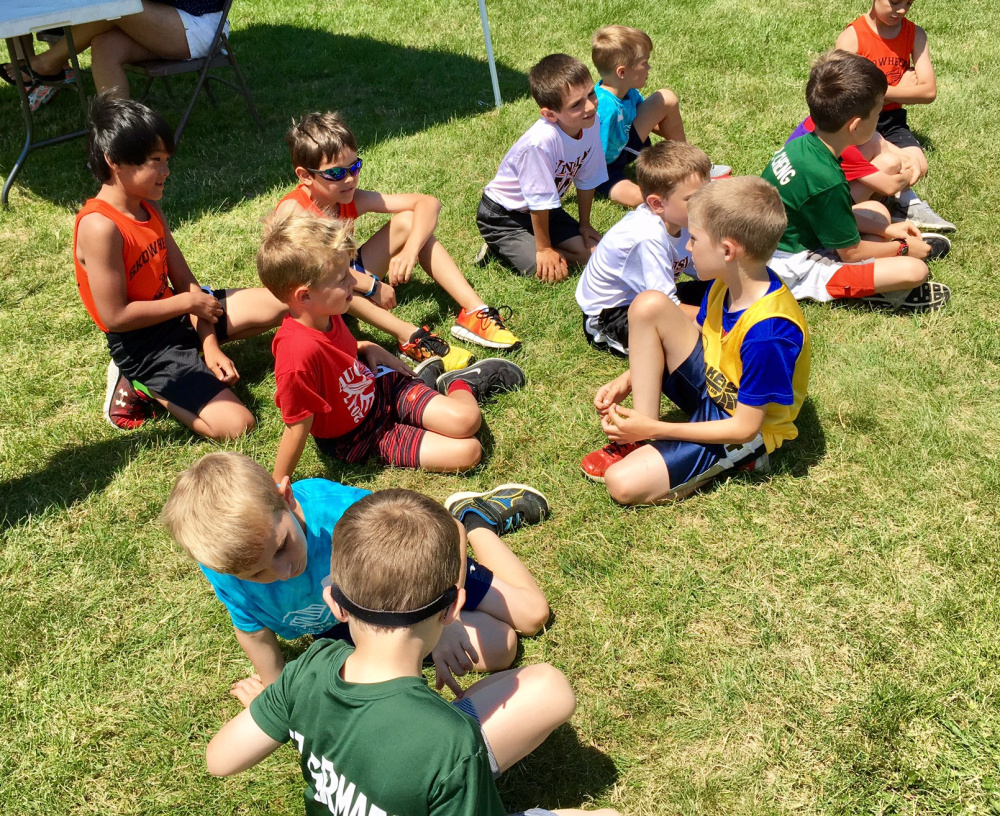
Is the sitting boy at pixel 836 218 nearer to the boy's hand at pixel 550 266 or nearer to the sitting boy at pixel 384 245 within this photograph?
the boy's hand at pixel 550 266

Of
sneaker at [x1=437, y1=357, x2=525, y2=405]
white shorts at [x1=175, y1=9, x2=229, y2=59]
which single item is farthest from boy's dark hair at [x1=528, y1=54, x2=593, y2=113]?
white shorts at [x1=175, y1=9, x2=229, y2=59]

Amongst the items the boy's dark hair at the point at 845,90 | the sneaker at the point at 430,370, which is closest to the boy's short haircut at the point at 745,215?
the boy's dark hair at the point at 845,90

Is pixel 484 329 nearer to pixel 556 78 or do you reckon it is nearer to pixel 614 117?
pixel 556 78

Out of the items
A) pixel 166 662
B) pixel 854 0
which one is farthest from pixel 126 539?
pixel 854 0

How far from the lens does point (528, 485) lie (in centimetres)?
339

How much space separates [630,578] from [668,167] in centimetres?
177

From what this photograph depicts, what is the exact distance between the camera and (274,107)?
705 centimetres

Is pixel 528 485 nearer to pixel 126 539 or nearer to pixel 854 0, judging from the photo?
pixel 126 539

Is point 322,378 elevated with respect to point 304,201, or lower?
lower

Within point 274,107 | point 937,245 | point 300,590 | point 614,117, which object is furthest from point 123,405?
point 937,245

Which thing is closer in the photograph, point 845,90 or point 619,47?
point 845,90

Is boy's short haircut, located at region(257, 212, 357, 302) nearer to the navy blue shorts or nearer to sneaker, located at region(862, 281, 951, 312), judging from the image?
the navy blue shorts

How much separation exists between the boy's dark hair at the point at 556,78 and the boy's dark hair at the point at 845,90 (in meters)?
1.18

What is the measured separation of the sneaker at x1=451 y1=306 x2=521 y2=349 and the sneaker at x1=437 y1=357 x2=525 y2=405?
0.64 ft
